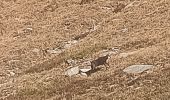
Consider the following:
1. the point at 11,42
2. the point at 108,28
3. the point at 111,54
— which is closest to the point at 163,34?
the point at 111,54

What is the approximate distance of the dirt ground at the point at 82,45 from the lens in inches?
682

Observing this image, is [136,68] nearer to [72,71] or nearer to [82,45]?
[72,71]

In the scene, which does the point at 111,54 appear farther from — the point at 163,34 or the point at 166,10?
the point at 166,10

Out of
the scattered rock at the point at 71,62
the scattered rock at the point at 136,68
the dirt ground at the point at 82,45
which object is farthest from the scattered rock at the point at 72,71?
the scattered rock at the point at 136,68

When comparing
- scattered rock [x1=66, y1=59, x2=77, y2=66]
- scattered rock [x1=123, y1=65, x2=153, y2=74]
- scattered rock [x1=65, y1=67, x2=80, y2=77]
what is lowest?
scattered rock [x1=66, y1=59, x2=77, y2=66]

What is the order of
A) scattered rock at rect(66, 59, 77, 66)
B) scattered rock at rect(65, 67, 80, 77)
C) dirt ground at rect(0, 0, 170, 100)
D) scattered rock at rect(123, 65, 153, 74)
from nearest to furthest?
dirt ground at rect(0, 0, 170, 100) → scattered rock at rect(123, 65, 153, 74) → scattered rock at rect(65, 67, 80, 77) → scattered rock at rect(66, 59, 77, 66)

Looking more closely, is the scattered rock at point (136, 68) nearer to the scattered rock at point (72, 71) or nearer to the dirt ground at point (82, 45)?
the dirt ground at point (82, 45)

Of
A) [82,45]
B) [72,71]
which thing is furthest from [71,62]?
[82,45]

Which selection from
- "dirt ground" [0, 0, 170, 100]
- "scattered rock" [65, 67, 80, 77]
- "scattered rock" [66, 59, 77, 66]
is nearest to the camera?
"dirt ground" [0, 0, 170, 100]

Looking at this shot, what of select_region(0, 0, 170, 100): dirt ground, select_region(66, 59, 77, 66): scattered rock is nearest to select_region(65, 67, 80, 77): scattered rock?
select_region(0, 0, 170, 100): dirt ground

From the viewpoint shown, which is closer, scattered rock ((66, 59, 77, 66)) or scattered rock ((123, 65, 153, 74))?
scattered rock ((123, 65, 153, 74))

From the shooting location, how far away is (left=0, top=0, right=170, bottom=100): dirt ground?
56.8 ft

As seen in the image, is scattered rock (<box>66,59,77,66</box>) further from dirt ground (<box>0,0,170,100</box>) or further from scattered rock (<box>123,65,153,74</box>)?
scattered rock (<box>123,65,153,74</box>)

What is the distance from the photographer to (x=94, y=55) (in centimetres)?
2473
